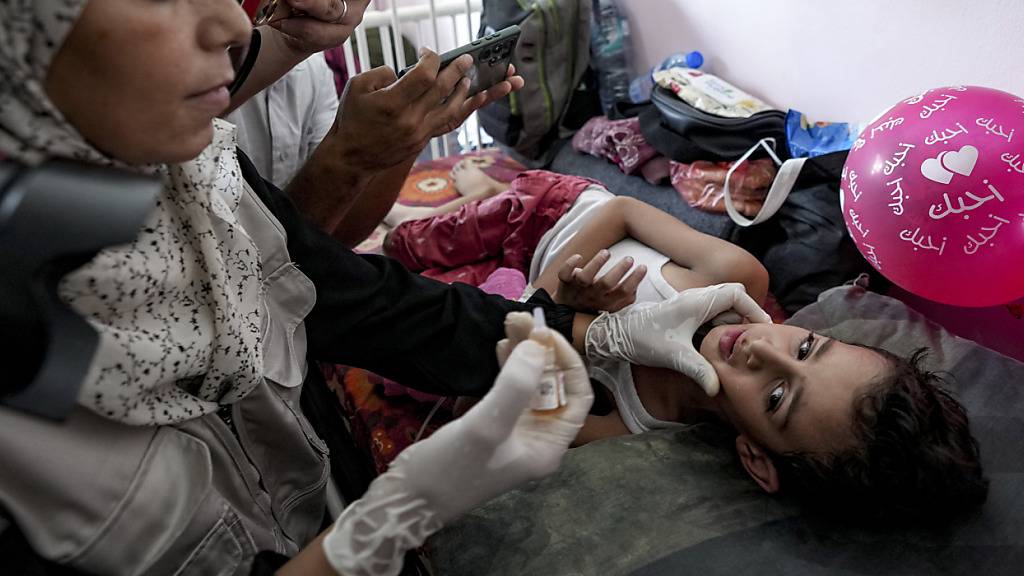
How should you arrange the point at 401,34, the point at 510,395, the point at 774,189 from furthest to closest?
the point at 401,34 → the point at 774,189 → the point at 510,395

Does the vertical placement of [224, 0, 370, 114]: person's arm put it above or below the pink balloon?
above

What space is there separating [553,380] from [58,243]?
48 cm

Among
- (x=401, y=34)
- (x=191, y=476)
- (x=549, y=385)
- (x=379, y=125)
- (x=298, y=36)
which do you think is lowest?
(x=401, y=34)

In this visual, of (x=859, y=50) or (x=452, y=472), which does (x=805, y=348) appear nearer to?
(x=452, y=472)

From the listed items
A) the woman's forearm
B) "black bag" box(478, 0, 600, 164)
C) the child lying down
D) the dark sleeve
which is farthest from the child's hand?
"black bag" box(478, 0, 600, 164)

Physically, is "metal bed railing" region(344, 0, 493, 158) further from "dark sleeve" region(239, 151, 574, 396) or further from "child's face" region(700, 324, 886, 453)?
"child's face" region(700, 324, 886, 453)

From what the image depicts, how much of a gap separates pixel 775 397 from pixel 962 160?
0.54m

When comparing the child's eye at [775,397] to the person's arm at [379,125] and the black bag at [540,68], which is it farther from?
the black bag at [540,68]

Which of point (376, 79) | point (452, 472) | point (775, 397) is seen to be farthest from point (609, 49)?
point (452, 472)

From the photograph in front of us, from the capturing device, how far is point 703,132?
201 centimetres

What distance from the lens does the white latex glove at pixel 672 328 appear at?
1.27 meters

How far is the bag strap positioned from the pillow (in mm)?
640

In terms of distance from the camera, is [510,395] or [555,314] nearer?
[510,395]

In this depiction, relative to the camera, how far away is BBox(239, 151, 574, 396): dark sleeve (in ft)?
3.66
